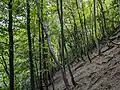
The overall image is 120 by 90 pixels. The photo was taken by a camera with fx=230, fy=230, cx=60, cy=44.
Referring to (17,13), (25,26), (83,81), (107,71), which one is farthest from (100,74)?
(17,13)

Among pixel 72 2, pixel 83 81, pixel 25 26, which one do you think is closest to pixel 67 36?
pixel 72 2

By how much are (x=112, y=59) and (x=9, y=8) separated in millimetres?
8778

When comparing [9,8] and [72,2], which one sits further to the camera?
[72,2]

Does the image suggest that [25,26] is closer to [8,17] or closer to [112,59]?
[8,17]

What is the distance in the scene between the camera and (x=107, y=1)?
3112 centimetres

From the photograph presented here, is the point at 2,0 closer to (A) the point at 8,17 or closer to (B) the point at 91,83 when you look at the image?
(A) the point at 8,17

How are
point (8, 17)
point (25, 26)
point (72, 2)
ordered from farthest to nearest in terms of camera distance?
point (72, 2) → point (25, 26) → point (8, 17)

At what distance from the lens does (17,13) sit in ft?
40.8

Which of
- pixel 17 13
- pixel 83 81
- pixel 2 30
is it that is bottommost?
pixel 83 81

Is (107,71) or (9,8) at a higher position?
(9,8)

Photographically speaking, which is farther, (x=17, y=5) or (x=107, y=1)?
(x=107, y=1)

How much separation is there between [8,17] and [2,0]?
5.61 feet

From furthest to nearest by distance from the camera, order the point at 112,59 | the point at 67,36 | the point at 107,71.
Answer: the point at 67,36
the point at 112,59
the point at 107,71

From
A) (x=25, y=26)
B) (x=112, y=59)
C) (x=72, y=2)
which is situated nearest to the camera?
(x=25, y=26)
